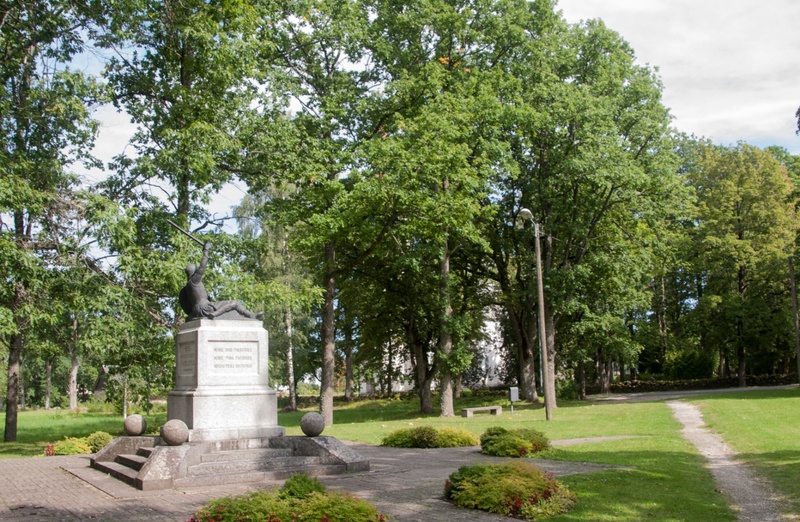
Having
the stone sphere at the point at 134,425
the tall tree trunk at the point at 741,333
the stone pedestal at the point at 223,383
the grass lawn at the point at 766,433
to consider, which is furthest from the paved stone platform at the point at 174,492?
the tall tree trunk at the point at 741,333

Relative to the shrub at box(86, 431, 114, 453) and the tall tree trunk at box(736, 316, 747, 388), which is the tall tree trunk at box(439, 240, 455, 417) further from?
the tall tree trunk at box(736, 316, 747, 388)

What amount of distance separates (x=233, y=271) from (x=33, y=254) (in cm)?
530

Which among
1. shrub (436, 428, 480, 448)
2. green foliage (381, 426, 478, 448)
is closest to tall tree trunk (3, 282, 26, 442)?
green foliage (381, 426, 478, 448)

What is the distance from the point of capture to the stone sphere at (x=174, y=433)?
40.2 feet

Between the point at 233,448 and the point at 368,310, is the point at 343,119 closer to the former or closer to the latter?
the point at 368,310

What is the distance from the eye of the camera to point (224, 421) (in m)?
13.8

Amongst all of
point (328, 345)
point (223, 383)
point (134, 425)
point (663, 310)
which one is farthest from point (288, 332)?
point (223, 383)

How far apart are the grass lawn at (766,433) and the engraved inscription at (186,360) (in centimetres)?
1041

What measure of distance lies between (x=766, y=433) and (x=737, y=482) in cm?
802

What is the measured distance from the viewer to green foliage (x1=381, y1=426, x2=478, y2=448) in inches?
670

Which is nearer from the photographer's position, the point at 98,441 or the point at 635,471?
the point at 635,471

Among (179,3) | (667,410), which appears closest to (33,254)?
(179,3)

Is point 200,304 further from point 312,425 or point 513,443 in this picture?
point 513,443

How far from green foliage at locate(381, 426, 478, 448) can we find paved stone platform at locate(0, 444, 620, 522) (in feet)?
5.76
